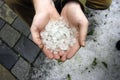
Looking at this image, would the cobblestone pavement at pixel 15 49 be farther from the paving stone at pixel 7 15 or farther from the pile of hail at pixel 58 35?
the pile of hail at pixel 58 35

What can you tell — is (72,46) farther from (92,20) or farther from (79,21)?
(92,20)

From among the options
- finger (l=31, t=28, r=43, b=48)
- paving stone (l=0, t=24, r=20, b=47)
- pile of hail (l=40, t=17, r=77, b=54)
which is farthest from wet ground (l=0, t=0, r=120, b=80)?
finger (l=31, t=28, r=43, b=48)

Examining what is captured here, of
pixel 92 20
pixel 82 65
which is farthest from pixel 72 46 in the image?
pixel 92 20

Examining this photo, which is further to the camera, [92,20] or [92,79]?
[92,20]

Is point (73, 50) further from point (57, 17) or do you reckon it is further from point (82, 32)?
point (57, 17)

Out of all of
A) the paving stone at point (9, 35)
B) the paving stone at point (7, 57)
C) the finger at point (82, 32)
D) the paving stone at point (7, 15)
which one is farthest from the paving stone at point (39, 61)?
the finger at point (82, 32)

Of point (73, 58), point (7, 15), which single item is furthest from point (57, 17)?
point (7, 15)
